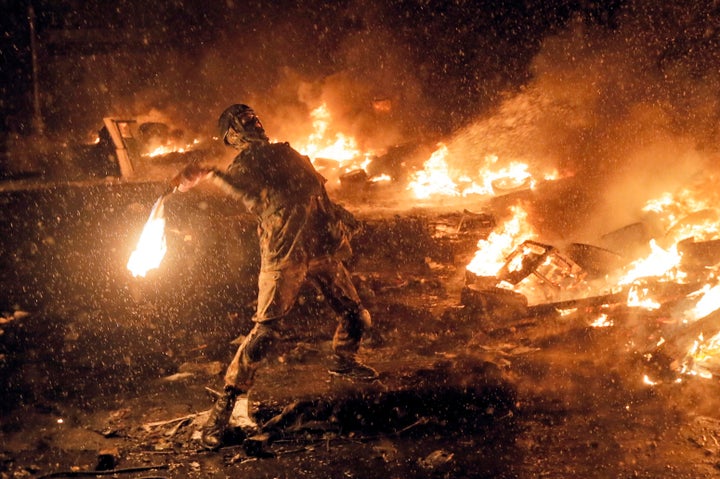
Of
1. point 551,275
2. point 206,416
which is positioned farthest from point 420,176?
point 206,416

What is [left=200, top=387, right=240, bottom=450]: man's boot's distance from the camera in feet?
13.1

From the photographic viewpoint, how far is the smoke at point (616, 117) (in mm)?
8680

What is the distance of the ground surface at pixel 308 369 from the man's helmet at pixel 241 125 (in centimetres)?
233

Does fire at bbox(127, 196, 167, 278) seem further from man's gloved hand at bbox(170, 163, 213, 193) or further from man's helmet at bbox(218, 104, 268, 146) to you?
man's helmet at bbox(218, 104, 268, 146)

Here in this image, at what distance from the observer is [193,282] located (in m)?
6.85

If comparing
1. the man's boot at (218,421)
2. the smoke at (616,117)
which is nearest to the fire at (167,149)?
the smoke at (616,117)

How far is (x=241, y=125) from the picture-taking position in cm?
452

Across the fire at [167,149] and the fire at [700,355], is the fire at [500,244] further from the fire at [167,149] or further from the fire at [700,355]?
the fire at [167,149]

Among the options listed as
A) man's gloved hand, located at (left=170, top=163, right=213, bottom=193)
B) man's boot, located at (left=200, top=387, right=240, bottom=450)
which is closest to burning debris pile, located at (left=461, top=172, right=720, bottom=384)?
man's boot, located at (left=200, top=387, right=240, bottom=450)

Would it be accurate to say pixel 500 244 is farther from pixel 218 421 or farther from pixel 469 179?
pixel 218 421

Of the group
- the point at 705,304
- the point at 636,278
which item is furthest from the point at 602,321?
the point at 636,278

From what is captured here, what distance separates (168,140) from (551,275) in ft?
28.8

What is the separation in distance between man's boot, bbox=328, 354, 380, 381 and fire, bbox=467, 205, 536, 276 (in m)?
2.82

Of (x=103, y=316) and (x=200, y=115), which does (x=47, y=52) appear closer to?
(x=200, y=115)
